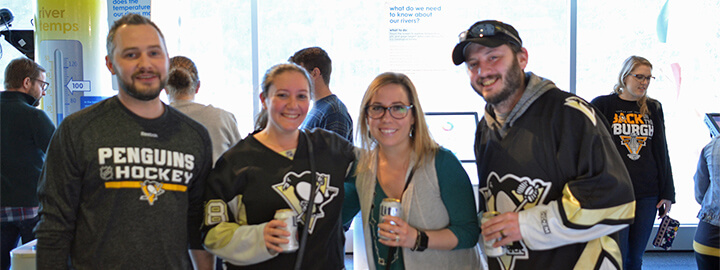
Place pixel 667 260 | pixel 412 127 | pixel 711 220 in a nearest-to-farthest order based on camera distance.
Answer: pixel 412 127 → pixel 711 220 → pixel 667 260

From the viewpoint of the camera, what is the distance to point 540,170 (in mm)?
1742

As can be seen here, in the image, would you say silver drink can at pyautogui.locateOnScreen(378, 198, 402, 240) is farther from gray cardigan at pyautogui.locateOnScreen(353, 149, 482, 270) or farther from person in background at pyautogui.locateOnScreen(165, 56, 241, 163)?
person in background at pyautogui.locateOnScreen(165, 56, 241, 163)

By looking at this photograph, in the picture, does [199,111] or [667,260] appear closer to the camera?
[199,111]

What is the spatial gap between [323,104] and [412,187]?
140 cm

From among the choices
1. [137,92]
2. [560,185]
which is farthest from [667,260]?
[137,92]

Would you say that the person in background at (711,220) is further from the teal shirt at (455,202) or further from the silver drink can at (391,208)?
the silver drink can at (391,208)

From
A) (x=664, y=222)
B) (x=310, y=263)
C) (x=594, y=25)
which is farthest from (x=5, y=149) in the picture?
(x=594, y=25)

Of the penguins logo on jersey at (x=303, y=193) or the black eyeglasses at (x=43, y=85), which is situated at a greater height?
the black eyeglasses at (x=43, y=85)

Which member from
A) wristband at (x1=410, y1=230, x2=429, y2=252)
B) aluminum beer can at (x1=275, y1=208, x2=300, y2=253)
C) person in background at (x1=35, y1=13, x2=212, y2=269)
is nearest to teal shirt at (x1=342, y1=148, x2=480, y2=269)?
wristband at (x1=410, y1=230, x2=429, y2=252)

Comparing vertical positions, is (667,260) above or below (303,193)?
below

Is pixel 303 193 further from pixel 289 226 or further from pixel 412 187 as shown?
pixel 412 187

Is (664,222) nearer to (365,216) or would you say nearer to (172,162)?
(365,216)

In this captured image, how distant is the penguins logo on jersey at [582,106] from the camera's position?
5.59 feet

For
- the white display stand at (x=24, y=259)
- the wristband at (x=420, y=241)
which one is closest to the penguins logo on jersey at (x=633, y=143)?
the wristband at (x=420, y=241)
